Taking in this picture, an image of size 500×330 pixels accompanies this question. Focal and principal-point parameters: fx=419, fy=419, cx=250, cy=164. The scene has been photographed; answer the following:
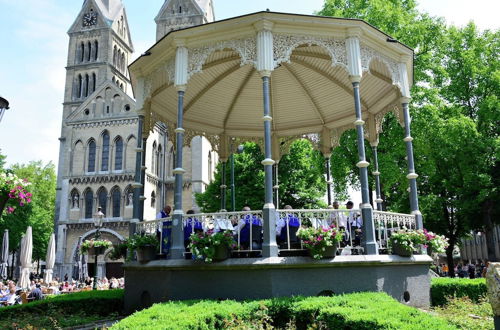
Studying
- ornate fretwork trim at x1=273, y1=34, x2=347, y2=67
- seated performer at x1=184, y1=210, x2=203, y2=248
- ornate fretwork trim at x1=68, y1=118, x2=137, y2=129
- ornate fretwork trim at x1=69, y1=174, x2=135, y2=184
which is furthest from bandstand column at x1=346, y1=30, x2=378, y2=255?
ornate fretwork trim at x1=68, y1=118, x2=137, y2=129

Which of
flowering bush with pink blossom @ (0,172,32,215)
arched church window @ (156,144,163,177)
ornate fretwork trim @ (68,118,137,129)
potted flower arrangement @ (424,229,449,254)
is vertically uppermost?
ornate fretwork trim @ (68,118,137,129)

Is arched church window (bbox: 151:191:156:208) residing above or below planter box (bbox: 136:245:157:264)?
above

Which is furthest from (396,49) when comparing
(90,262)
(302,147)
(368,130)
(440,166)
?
(90,262)

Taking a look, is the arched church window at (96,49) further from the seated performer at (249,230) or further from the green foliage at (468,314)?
the green foliage at (468,314)

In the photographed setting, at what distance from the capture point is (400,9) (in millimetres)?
23312

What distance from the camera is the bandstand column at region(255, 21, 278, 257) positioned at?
9.55 m

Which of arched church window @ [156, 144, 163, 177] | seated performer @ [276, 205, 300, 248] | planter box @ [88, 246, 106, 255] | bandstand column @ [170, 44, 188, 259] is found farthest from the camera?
arched church window @ [156, 144, 163, 177]

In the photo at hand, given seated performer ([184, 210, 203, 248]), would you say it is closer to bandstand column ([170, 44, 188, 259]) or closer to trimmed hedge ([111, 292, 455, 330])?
bandstand column ([170, 44, 188, 259])

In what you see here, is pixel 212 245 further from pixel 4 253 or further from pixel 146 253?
pixel 4 253

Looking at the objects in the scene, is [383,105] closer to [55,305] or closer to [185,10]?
[55,305]

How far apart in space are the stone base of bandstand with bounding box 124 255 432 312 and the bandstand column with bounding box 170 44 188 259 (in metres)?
0.42

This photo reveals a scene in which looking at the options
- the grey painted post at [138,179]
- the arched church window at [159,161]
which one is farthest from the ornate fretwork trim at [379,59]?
the arched church window at [159,161]

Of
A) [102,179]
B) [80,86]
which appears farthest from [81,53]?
[102,179]

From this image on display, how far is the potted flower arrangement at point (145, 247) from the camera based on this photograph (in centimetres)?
1087
